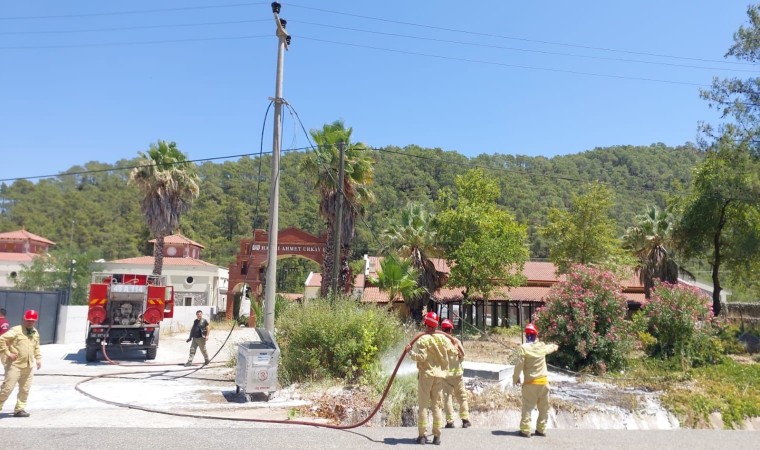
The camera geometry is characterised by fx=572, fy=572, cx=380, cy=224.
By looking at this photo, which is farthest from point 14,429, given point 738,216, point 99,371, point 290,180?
point 290,180

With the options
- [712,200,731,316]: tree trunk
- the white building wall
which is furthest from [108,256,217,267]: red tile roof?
[712,200,731,316]: tree trunk

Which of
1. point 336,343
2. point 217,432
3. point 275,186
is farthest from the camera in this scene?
point 275,186

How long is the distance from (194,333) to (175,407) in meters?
6.26

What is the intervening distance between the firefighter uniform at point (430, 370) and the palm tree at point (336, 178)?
61.0 feet

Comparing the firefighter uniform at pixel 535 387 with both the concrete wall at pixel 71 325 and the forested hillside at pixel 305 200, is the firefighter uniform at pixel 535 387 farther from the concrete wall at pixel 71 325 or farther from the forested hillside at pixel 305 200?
the forested hillside at pixel 305 200

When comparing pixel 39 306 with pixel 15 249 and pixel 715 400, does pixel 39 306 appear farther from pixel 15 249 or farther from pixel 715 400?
pixel 15 249

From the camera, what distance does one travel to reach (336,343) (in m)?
11.8

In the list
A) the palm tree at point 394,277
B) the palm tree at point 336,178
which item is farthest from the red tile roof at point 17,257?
the palm tree at point 394,277

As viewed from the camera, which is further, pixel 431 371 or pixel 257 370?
pixel 257 370

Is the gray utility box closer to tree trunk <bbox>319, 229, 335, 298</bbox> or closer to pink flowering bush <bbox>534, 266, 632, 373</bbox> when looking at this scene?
pink flowering bush <bbox>534, 266, 632, 373</bbox>

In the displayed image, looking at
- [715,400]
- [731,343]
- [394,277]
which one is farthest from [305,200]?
[715,400]

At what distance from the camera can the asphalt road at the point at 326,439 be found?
7281 mm

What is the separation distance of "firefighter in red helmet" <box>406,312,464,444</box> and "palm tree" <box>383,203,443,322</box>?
76.7 feet

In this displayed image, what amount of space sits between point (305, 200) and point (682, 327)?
215 ft
